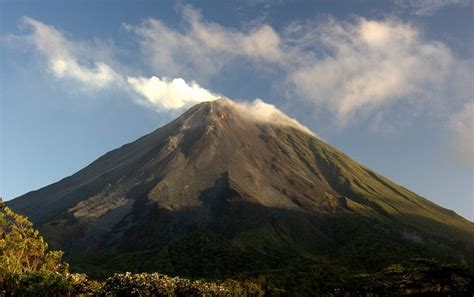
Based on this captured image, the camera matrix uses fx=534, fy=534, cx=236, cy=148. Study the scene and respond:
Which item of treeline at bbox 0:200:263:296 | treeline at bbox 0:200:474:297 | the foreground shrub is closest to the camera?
treeline at bbox 0:200:263:296

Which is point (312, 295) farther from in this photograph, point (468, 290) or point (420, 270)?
point (468, 290)

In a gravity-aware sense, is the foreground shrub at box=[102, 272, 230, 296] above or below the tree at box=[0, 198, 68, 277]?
below

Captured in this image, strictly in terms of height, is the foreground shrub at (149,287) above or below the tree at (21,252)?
→ below

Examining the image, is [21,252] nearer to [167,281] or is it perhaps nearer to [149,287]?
[149,287]

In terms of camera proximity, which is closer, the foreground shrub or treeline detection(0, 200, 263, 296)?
treeline detection(0, 200, 263, 296)

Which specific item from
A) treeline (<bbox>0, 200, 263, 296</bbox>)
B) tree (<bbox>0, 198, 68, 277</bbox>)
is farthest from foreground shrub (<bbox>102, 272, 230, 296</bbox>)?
tree (<bbox>0, 198, 68, 277</bbox>)

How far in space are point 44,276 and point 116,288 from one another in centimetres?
1356

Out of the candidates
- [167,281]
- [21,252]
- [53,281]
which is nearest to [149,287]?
[167,281]

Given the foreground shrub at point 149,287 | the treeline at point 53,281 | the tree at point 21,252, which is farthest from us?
the tree at point 21,252

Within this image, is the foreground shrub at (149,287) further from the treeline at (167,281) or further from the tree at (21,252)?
the tree at (21,252)

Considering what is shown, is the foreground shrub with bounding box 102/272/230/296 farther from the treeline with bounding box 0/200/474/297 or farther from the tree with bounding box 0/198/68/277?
the tree with bounding box 0/198/68/277

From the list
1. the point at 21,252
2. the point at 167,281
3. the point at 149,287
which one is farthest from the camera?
the point at 21,252

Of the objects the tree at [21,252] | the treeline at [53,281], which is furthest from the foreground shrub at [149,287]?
the tree at [21,252]

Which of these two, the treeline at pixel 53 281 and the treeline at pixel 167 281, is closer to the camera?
the treeline at pixel 53 281
